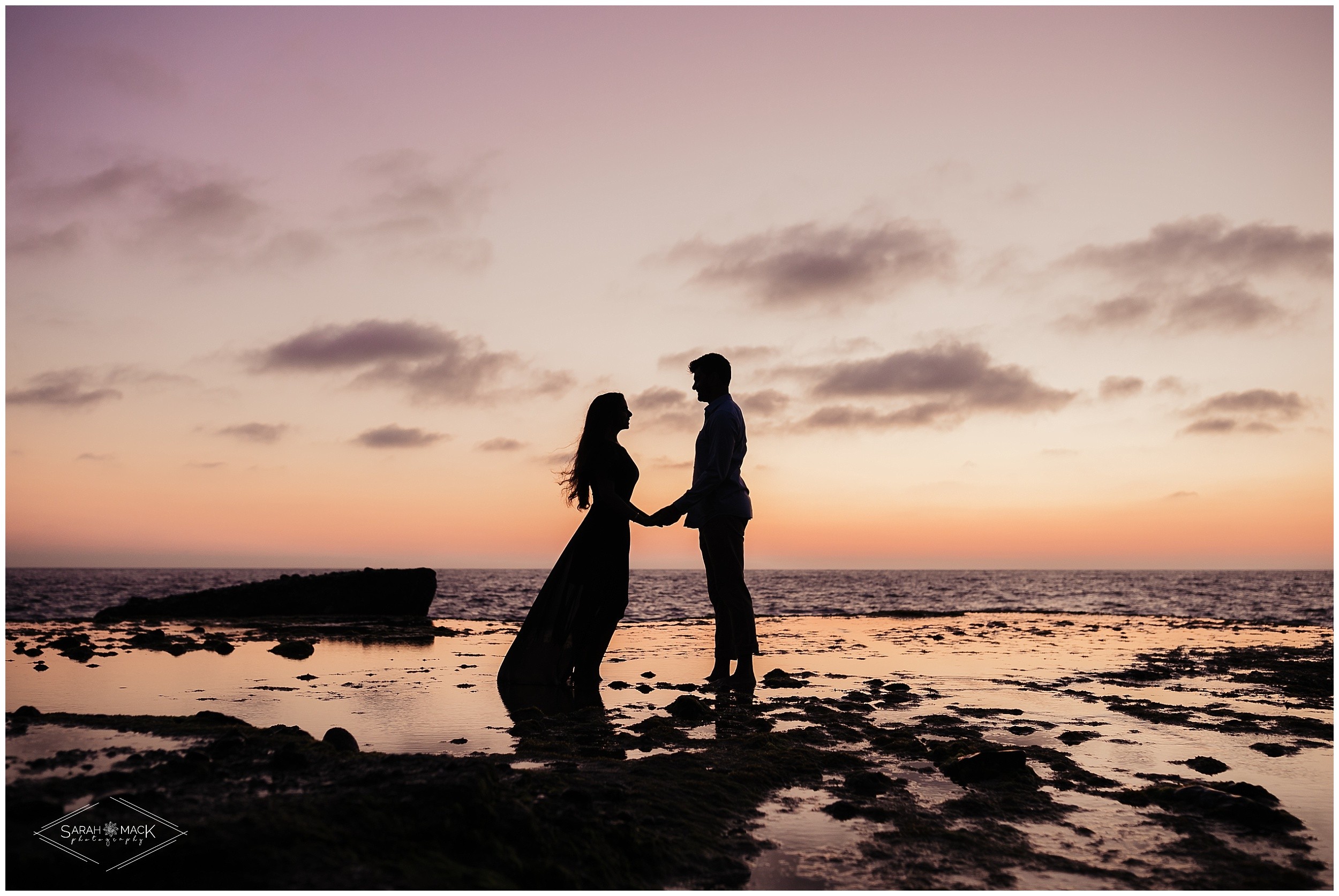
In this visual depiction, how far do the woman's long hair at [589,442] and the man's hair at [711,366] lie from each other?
0.79m

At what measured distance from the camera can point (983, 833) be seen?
10.00ft

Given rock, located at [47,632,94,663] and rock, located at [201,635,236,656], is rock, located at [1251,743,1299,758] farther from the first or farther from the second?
rock, located at [47,632,94,663]

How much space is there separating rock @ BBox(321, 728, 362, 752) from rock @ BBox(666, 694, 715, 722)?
6.95ft

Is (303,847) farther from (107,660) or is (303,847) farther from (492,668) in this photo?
(107,660)

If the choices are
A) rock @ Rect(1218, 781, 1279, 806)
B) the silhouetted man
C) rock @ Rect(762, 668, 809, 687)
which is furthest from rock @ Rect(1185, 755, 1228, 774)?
the silhouetted man

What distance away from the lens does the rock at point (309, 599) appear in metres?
19.2

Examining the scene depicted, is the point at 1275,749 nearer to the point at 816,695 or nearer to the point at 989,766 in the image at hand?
the point at 989,766

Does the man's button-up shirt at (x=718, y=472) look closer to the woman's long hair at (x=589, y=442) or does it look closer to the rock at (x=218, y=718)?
the woman's long hair at (x=589, y=442)

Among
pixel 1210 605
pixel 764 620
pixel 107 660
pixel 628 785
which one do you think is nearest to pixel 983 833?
pixel 628 785

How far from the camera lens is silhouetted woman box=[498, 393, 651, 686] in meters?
6.70

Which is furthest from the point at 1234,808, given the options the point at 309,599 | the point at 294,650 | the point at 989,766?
the point at 309,599

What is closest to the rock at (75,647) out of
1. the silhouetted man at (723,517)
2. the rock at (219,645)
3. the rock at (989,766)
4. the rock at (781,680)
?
the rock at (219,645)

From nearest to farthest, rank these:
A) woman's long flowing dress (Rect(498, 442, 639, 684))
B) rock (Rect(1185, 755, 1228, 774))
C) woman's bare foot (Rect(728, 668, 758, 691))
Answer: rock (Rect(1185, 755, 1228, 774))
woman's long flowing dress (Rect(498, 442, 639, 684))
woman's bare foot (Rect(728, 668, 758, 691))

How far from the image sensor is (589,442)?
23.3 ft
